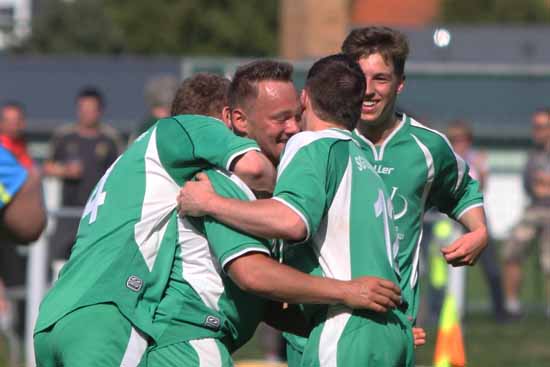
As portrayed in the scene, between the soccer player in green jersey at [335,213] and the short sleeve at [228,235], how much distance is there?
5 centimetres

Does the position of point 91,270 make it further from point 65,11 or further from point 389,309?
point 65,11

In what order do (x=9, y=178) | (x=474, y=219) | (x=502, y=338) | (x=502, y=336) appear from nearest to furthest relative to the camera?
(x=9, y=178) → (x=474, y=219) → (x=502, y=338) → (x=502, y=336)

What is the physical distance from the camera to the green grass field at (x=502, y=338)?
422 inches

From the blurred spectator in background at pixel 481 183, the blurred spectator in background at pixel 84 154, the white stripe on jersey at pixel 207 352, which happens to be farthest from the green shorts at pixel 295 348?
the blurred spectator in background at pixel 481 183

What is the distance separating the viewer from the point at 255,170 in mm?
4598

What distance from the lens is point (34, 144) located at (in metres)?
27.4

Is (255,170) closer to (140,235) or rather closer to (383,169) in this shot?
(140,235)

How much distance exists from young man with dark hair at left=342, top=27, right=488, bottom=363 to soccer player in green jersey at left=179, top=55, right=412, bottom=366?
68cm

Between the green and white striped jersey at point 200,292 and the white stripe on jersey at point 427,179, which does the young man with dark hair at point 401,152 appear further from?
the green and white striped jersey at point 200,292

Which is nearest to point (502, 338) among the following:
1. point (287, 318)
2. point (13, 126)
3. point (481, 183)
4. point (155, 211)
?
point (481, 183)

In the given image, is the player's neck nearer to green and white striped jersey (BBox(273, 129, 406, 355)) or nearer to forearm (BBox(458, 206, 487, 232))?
forearm (BBox(458, 206, 487, 232))

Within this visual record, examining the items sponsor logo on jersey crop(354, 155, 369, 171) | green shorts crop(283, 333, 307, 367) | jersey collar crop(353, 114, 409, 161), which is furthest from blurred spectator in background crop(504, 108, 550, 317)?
sponsor logo on jersey crop(354, 155, 369, 171)

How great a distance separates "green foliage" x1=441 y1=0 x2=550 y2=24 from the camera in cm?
6272

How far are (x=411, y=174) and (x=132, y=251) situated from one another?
138 centimetres
